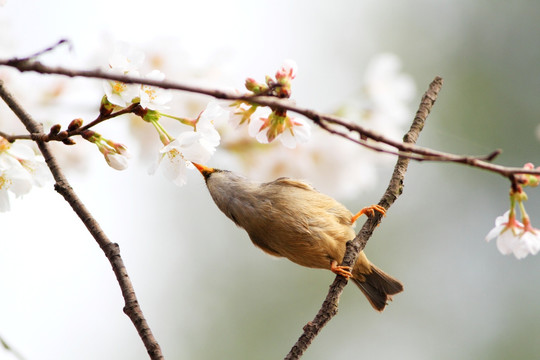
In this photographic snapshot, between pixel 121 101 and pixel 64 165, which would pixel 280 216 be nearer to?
pixel 64 165

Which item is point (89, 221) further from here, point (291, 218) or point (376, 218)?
point (291, 218)

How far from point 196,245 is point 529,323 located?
3742 millimetres

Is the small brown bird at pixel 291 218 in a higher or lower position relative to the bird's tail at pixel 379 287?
lower

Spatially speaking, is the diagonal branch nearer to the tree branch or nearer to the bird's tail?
the tree branch

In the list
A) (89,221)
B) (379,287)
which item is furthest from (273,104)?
(379,287)

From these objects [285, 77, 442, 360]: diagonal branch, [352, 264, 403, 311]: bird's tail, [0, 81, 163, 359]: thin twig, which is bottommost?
[0, 81, 163, 359]: thin twig

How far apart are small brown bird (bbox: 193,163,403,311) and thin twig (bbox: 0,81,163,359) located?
1.30 m

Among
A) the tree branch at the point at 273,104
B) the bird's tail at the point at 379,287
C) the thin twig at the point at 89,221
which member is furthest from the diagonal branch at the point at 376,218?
the bird's tail at the point at 379,287

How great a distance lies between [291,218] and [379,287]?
0.65 meters

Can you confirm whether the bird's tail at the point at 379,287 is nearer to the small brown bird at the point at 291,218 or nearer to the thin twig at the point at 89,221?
the small brown bird at the point at 291,218

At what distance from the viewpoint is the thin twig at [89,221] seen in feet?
4.77

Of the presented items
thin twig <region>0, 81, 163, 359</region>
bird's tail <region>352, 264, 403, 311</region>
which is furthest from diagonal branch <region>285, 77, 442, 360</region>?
bird's tail <region>352, 264, 403, 311</region>

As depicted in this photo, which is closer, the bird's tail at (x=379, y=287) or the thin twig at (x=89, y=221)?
the thin twig at (x=89, y=221)

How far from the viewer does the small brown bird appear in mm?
2732
